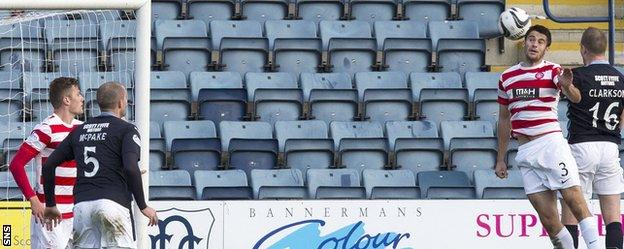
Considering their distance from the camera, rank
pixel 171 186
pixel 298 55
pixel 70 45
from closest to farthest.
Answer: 1. pixel 171 186
2. pixel 70 45
3. pixel 298 55

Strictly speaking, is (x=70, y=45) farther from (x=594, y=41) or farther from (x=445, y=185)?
(x=594, y=41)

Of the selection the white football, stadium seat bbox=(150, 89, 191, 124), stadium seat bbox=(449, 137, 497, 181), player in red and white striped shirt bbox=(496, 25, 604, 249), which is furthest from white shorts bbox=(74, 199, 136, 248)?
the white football

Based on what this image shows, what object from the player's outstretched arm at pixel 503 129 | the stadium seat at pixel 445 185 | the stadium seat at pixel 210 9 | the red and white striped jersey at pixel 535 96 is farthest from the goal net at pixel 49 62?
the red and white striped jersey at pixel 535 96

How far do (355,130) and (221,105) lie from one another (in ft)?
4.30

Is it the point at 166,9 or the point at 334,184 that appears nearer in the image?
the point at 334,184

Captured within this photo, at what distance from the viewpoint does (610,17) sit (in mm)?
14352

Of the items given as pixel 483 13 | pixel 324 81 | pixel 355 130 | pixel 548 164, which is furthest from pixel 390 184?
pixel 548 164

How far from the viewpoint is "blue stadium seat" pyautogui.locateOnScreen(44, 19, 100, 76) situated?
44.6 ft

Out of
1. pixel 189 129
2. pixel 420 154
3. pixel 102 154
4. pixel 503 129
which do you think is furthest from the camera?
pixel 420 154

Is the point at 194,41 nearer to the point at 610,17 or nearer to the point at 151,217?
the point at 610,17

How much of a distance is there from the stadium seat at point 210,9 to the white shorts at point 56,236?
5.70 m

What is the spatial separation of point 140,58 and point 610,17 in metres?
5.87

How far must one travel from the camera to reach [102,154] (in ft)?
28.0

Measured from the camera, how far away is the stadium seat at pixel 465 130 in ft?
45.2
